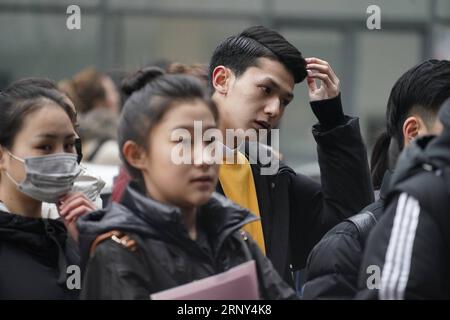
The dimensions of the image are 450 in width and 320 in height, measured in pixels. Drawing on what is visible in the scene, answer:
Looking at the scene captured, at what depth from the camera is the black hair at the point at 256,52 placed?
3.92 m

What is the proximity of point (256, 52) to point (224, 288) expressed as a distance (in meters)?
1.29

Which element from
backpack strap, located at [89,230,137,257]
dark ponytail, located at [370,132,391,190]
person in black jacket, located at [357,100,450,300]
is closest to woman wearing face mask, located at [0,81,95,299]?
backpack strap, located at [89,230,137,257]

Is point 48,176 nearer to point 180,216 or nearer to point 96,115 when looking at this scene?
point 180,216

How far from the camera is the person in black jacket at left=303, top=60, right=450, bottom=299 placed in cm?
356

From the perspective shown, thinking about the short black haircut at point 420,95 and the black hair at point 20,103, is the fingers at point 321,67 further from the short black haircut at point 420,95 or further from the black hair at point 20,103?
the black hair at point 20,103

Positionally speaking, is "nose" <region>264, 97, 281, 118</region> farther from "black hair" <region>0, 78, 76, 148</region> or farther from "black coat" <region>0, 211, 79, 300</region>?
"black coat" <region>0, 211, 79, 300</region>

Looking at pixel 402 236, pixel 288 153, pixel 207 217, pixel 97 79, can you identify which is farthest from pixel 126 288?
pixel 288 153

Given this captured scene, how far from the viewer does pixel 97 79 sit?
7828 mm

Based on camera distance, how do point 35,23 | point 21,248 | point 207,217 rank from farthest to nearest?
point 35,23, point 21,248, point 207,217

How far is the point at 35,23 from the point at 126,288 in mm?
9052

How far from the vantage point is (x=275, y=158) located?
4168 mm

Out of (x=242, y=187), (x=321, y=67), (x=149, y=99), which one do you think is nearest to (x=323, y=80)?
(x=321, y=67)

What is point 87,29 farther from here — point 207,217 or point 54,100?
point 207,217

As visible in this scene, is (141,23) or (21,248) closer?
(21,248)
